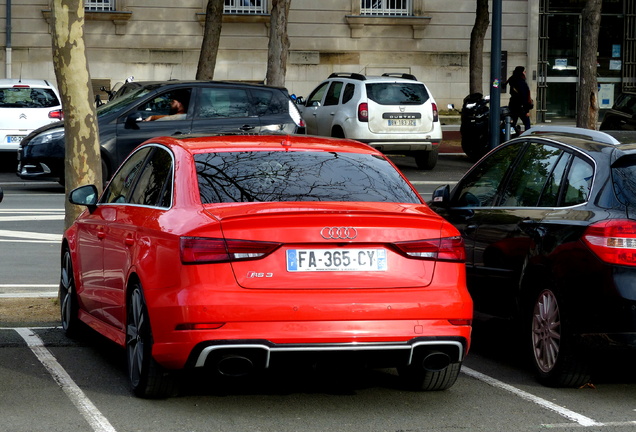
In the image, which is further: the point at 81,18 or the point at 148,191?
the point at 81,18

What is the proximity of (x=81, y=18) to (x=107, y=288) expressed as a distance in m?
3.06

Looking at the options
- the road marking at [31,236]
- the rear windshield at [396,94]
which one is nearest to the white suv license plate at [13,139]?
the rear windshield at [396,94]

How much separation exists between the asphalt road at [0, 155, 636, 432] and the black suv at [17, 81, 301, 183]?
34.6 feet

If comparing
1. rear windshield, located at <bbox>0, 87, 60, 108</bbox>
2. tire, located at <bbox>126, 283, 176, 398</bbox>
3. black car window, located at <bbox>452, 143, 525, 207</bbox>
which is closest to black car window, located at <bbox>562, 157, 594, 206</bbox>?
black car window, located at <bbox>452, 143, 525, 207</bbox>

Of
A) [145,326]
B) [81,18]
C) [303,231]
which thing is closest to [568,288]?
[303,231]

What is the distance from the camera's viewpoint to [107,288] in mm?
7539

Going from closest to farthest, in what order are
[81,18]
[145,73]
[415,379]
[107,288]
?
[415,379] → [107,288] → [81,18] → [145,73]

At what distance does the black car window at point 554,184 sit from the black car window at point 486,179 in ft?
2.11

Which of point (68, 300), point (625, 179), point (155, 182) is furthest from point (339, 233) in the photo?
point (68, 300)

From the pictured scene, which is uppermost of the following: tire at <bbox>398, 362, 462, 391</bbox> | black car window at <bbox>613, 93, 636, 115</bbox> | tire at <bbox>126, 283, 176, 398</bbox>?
black car window at <bbox>613, 93, 636, 115</bbox>

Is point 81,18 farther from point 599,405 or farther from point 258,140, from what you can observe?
point 599,405

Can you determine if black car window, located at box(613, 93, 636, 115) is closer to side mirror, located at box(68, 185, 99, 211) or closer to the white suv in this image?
the white suv

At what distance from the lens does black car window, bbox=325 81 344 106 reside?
2479 cm

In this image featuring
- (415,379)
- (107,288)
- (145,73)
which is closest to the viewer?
(415,379)
